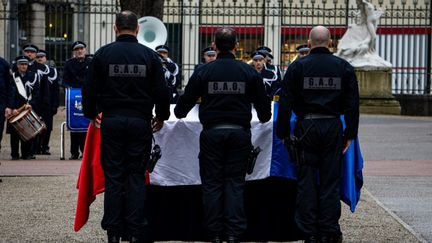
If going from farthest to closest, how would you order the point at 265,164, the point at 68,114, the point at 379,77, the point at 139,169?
the point at 379,77 → the point at 68,114 → the point at 265,164 → the point at 139,169

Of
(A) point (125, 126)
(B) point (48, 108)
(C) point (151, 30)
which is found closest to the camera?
(A) point (125, 126)

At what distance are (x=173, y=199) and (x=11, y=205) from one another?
3.06 metres

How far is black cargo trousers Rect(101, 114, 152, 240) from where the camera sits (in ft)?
29.0

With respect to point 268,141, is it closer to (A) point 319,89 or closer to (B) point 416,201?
(A) point 319,89

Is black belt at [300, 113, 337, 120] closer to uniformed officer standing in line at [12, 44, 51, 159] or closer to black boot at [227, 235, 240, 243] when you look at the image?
black boot at [227, 235, 240, 243]

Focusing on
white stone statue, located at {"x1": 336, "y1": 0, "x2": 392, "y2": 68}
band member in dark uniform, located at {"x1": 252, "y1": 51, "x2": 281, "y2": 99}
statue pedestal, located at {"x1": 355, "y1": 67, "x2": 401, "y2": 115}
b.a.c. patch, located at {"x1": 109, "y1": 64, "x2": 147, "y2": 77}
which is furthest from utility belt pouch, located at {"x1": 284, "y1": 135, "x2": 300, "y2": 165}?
white stone statue, located at {"x1": 336, "y1": 0, "x2": 392, "y2": 68}

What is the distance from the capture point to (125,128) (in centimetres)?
884

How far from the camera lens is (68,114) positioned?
1698cm

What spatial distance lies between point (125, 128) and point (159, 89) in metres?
0.44

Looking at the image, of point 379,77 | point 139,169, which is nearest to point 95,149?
point 139,169

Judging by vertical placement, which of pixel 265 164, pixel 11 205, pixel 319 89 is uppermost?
pixel 319 89

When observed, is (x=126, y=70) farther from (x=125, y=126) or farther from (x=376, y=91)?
(x=376, y=91)

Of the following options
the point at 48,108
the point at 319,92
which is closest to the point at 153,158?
the point at 319,92

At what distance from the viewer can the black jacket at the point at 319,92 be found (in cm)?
916
